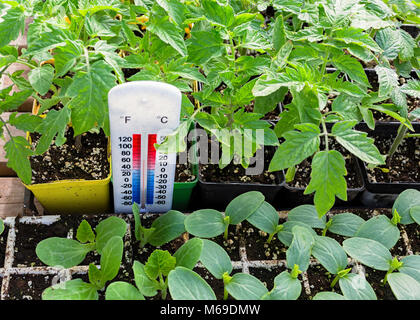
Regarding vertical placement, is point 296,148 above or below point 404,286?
above

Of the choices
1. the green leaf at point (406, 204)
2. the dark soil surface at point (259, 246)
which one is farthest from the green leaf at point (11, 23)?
the green leaf at point (406, 204)

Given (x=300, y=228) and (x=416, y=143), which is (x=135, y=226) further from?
(x=416, y=143)

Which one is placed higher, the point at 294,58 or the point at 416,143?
the point at 294,58

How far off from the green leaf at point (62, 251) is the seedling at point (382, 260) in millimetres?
535

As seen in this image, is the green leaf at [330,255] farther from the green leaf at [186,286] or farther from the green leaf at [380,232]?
the green leaf at [186,286]

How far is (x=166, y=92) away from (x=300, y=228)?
1.24 ft

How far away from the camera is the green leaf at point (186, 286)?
80 centimetres

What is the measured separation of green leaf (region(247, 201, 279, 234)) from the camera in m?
1.01

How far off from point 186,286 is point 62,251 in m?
0.29


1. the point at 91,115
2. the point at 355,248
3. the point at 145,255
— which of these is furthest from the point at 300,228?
the point at 91,115

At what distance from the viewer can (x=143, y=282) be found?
858 mm

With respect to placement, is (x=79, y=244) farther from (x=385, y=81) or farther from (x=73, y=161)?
(x=385, y=81)

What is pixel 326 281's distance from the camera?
3.31 ft

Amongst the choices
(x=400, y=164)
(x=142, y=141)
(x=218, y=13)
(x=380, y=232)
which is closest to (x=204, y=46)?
(x=218, y=13)
